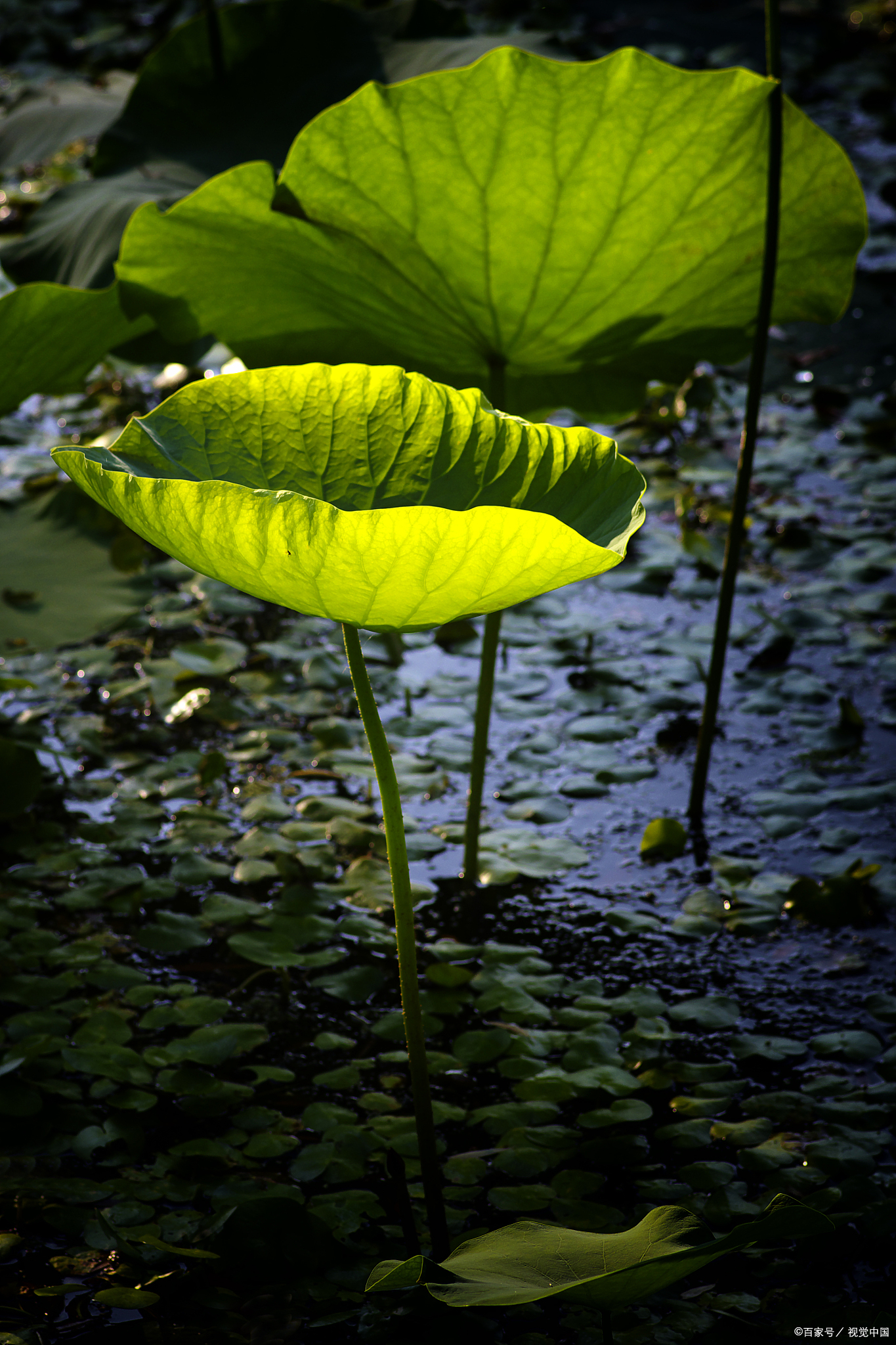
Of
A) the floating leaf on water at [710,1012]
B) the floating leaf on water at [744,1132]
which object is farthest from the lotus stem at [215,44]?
the floating leaf on water at [744,1132]

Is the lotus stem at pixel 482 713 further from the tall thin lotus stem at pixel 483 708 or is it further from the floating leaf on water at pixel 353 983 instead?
the floating leaf on water at pixel 353 983

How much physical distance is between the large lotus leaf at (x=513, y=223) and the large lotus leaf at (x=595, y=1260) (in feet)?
3.10

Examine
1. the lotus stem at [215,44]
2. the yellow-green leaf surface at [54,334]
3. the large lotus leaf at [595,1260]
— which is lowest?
the large lotus leaf at [595,1260]

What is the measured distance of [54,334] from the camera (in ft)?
4.34

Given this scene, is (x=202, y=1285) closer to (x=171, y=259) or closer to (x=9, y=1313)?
(x=9, y=1313)

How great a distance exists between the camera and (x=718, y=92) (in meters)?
1.17

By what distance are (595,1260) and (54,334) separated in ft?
3.78

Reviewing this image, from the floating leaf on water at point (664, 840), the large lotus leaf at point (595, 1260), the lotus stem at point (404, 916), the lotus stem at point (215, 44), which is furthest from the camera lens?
the lotus stem at point (215, 44)

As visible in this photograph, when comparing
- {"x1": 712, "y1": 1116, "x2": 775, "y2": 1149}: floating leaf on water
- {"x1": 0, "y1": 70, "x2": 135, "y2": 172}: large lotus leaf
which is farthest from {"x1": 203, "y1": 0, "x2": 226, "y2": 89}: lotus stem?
{"x1": 712, "y1": 1116, "x2": 775, "y2": 1149}: floating leaf on water

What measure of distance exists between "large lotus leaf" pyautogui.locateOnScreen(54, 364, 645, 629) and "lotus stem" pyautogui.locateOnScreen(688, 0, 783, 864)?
1.80 ft

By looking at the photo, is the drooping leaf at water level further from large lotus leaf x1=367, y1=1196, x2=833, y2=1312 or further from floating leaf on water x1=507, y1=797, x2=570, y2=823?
large lotus leaf x1=367, y1=1196, x2=833, y2=1312

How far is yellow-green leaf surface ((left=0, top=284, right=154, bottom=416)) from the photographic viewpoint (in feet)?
4.05

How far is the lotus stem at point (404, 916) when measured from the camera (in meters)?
0.77

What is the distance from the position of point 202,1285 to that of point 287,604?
56cm
